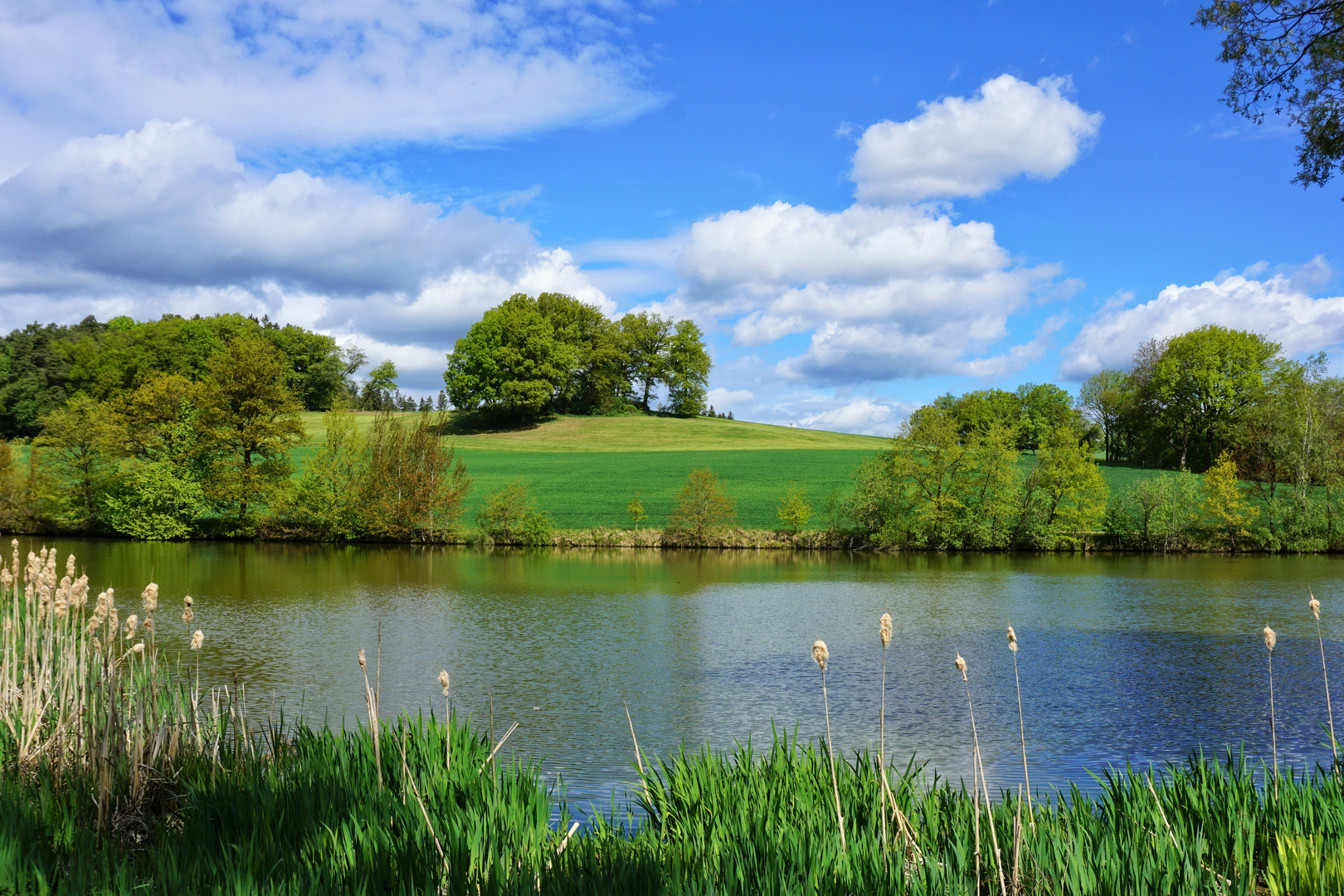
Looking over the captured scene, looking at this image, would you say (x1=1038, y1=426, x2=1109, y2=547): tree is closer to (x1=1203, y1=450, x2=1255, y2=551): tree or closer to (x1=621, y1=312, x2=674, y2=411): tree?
(x1=1203, y1=450, x2=1255, y2=551): tree

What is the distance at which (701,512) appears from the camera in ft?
131

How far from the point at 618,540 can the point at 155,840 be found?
35.1 m

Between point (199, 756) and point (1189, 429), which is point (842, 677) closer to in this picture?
point (199, 756)

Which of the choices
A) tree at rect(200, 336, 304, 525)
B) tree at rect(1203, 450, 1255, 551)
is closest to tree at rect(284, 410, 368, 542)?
tree at rect(200, 336, 304, 525)

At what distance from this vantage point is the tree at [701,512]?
39812 mm

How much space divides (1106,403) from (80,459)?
242ft

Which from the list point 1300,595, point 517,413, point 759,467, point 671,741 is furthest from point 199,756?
point 517,413

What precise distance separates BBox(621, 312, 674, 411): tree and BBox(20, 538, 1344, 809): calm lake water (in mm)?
56905

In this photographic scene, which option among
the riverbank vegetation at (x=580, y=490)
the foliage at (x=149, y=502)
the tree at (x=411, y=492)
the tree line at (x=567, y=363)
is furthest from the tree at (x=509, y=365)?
the foliage at (x=149, y=502)

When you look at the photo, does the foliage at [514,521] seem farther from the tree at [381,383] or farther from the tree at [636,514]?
the tree at [381,383]

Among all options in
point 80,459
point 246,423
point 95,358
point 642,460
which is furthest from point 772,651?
point 95,358

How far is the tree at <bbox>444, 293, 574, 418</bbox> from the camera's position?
75.0 meters

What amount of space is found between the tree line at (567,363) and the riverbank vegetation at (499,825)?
227ft

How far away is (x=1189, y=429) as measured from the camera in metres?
62.2
